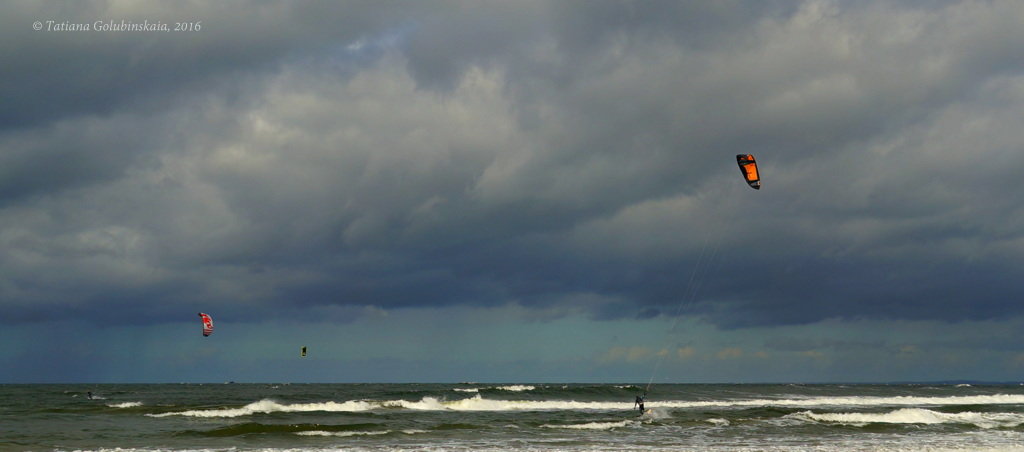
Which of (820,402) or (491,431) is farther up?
(491,431)

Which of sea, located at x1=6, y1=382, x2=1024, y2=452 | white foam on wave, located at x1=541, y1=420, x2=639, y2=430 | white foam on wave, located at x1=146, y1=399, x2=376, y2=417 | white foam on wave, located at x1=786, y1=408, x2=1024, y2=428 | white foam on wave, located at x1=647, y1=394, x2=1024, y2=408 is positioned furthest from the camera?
white foam on wave, located at x1=647, y1=394, x2=1024, y2=408

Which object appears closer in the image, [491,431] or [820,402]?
[491,431]

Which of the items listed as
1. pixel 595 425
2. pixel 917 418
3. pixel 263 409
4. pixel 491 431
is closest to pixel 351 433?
pixel 491 431

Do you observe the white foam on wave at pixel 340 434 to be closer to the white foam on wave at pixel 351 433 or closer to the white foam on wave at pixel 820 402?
the white foam on wave at pixel 351 433

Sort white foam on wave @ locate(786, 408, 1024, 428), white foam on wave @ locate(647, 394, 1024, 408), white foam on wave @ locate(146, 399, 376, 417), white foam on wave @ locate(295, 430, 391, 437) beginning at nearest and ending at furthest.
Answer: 1. white foam on wave @ locate(295, 430, 391, 437)
2. white foam on wave @ locate(786, 408, 1024, 428)
3. white foam on wave @ locate(146, 399, 376, 417)
4. white foam on wave @ locate(647, 394, 1024, 408)

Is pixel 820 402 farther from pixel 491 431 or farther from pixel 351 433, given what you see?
pixel 351 433

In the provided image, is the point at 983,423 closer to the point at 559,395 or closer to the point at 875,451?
the point at 875,451

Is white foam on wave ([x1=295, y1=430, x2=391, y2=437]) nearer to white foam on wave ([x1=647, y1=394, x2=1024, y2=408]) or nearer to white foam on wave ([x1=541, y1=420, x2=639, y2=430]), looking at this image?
white foam on wave ([x1=541, y1=420, x2=639, y2=430])

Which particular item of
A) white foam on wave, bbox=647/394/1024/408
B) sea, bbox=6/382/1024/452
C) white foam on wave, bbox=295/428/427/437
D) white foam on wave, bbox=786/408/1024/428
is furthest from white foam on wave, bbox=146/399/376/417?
white foam on wave, bbox=786/408/1024/428

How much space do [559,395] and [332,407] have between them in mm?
20102

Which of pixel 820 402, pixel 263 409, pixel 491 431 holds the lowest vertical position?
pixel 820 402

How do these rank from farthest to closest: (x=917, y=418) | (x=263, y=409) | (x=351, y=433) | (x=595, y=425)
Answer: (x=263, y=409)
(x=917, y=418)
(x=595, y=425)
(x=351, y=433)

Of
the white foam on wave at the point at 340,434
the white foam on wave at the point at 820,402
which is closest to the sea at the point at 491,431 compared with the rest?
the white foam on wave at the point at 340,434

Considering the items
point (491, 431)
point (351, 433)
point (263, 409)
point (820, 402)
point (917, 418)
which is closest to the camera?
point (351, 433)
